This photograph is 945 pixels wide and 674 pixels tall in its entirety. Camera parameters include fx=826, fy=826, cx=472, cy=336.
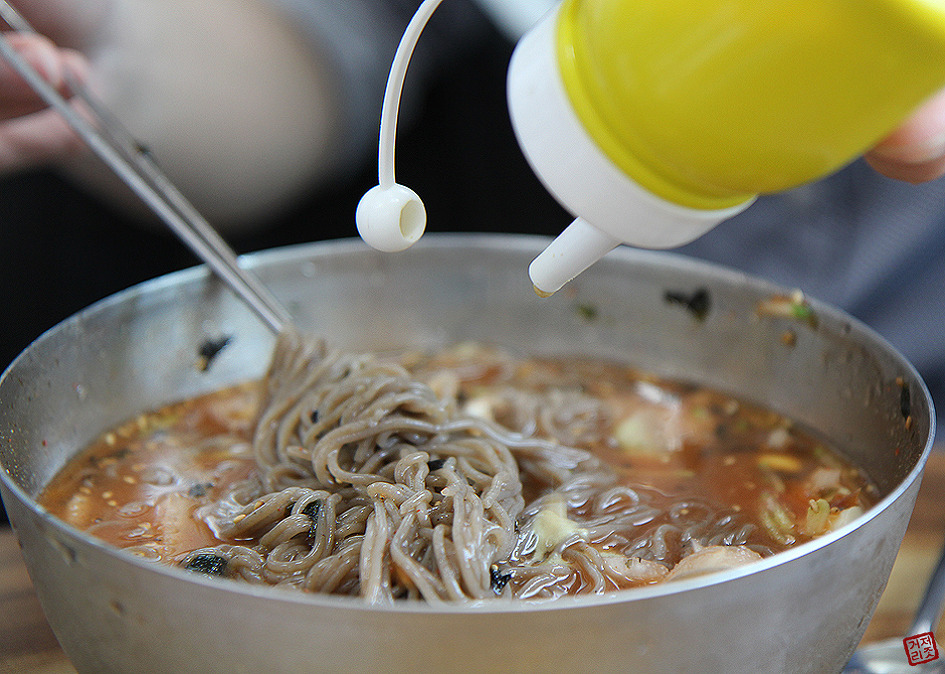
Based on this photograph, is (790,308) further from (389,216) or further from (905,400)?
(389,216)

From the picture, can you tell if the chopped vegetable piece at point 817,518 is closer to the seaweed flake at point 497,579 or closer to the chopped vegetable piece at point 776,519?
the chopped vegetable piece at point 776,519

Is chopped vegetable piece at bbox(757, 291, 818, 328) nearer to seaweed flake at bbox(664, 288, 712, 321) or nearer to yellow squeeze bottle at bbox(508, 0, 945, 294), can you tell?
seaweed flake at bbox(664, 288, 712, 321)

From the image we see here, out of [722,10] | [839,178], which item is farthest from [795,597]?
[839,178]

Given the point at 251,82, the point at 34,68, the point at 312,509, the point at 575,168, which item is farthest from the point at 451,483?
the point at 251,82

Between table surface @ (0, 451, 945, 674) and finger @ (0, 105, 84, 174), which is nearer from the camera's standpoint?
table surface @ (0, 451, 945, 674)

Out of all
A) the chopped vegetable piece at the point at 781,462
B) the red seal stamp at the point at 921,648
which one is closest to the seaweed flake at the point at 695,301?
the chopped vegetable piece at the point at 781,462

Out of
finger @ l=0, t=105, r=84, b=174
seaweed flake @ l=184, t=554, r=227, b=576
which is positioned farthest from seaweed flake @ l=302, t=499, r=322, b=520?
finger @ l=0, t=105, r=84, b=174
